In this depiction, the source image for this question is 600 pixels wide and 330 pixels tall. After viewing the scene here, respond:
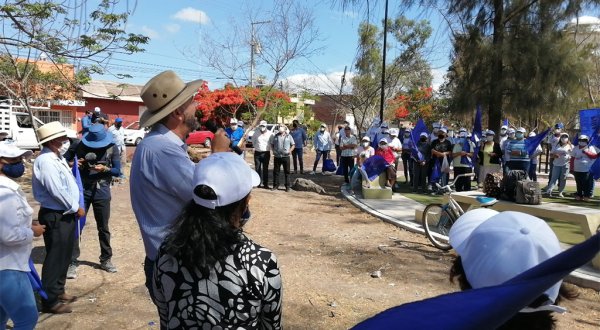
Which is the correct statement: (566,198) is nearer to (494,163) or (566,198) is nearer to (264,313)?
(494,163)

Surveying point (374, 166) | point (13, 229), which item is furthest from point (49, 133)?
point (374, 166)

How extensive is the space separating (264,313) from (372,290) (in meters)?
3.68

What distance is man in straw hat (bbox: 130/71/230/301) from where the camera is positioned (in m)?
2.22

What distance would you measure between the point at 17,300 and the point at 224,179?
2166mm

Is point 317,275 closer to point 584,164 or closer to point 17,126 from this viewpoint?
point 584,164

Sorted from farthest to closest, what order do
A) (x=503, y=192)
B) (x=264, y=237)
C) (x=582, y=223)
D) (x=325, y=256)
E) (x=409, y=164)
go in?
(x=409, y=164), (x=264, y=237), (x=503, y=192), (x=325, y=256), (x=582, y=223)

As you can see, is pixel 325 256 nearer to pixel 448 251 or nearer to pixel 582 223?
pixel 448 251

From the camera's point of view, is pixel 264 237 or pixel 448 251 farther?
pixel 264 237

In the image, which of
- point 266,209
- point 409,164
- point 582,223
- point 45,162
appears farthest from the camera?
point 409,164

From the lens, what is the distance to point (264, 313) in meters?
1.69

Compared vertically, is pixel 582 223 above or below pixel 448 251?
above

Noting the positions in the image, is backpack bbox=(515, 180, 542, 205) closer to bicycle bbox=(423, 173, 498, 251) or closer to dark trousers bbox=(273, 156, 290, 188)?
bicycle bbox=(423, 173, 498, 251)

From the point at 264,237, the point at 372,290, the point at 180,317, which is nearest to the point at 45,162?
the point at 180,317

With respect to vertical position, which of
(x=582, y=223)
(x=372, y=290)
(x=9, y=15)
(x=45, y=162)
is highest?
(x=9, y=15)
